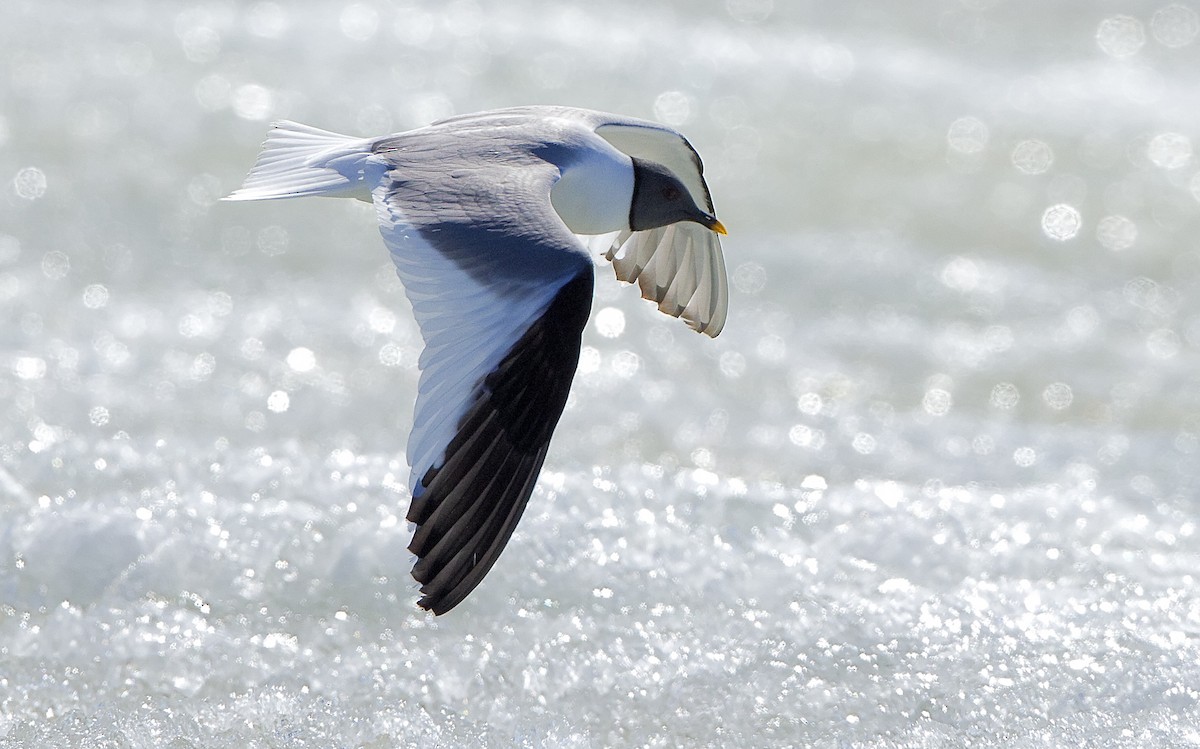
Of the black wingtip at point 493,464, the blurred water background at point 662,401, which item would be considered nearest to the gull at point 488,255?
the black wingtip at point 493,464

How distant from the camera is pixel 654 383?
5.34 meters

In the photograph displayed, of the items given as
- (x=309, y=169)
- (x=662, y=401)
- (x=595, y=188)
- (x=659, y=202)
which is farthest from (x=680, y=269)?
(x=662, y=401)

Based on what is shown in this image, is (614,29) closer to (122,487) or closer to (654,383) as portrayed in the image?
(654,383)

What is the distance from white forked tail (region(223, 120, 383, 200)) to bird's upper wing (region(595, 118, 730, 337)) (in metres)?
0.68

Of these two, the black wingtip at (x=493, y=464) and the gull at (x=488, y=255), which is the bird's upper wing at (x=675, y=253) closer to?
the gull at (x=488, y=255)

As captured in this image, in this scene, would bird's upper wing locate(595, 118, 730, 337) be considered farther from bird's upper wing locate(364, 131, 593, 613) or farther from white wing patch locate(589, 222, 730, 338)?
bird's upper wing locate(364, 131, 593, 613)

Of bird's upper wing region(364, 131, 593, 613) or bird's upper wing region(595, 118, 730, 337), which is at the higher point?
bird's upper wing region(364, 131, 593, 613)

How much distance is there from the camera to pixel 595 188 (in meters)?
3.31

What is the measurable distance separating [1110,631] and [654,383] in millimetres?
2057

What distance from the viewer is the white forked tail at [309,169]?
3152 mm

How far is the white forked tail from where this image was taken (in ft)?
10.3

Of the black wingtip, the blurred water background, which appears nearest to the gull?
the black wingtip

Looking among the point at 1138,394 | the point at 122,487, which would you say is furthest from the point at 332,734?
the point at 1138,394

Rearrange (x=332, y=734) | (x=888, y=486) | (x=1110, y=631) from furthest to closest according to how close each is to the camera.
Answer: (x=888, y=486) < (x=1110, y=631) < (x=332, y=734)
